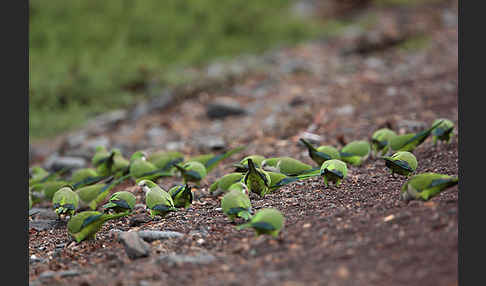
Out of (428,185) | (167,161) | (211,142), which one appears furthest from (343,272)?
(211,142)

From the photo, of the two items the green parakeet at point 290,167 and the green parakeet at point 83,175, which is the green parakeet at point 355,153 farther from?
the green parakeet at point 83,175

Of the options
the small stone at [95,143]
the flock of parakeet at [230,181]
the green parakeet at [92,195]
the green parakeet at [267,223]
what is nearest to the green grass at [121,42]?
the small stone at [95,143]

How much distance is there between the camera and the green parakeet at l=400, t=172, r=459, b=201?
5.27 ft

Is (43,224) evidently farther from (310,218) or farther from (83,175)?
(310,218)

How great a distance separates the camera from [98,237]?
1.99 m

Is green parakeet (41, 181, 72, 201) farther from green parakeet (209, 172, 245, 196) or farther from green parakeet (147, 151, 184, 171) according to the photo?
green parakeet (209, 172, 245, 196)

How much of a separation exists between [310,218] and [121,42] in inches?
181

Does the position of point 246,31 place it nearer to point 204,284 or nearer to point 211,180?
point 211,180

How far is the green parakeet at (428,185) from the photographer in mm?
1606

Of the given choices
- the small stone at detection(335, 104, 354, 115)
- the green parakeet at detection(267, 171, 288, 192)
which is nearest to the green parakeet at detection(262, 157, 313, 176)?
the green parakeet at detection(267, 171, 288, 192)

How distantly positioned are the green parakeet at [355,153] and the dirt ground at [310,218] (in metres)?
0.05

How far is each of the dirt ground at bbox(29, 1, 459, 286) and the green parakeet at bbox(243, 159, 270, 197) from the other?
0.18 feet

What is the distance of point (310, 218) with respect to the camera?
1.81 meters

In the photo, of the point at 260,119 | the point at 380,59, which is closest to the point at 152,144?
the point at 260,119
